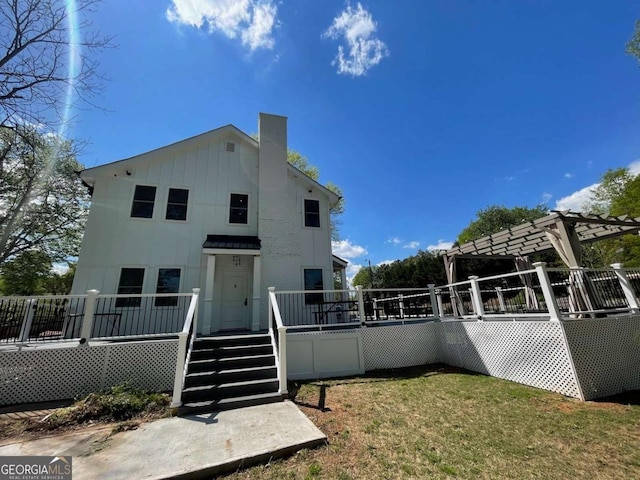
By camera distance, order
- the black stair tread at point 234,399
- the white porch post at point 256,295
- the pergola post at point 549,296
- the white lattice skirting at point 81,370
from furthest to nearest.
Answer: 1. the white porch post at point 256,295
2. the white lattice skirting at point 81,370
3. the pergola post at point 549,296
4. the black stair tread at point 234,399

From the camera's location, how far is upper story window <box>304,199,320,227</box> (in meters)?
11.0

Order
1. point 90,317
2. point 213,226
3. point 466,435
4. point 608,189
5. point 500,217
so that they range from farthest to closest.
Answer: point 500,217
point 608,189
point 213,226
point 90,317
point 466,435

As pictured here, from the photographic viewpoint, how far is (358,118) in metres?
12.6

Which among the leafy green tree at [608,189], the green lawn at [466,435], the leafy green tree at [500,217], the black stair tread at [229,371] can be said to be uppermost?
the leafy green tree at [500,217]

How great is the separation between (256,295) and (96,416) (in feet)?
16.1

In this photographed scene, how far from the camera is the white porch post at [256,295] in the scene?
8.53 meters

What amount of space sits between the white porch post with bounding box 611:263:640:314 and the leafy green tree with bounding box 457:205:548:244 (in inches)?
1462

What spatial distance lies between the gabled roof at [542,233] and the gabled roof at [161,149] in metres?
9.92

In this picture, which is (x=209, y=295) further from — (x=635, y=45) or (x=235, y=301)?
(x=635, y=45)

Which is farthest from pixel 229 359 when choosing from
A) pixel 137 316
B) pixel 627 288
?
pixel 627 288

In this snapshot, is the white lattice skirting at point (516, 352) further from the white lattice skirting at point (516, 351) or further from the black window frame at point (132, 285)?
the black window frame at point (132, 285)

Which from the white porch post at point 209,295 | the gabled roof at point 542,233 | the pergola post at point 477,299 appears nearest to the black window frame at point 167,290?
→ the white porch post at point 209,295

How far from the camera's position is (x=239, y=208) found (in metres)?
10.4
